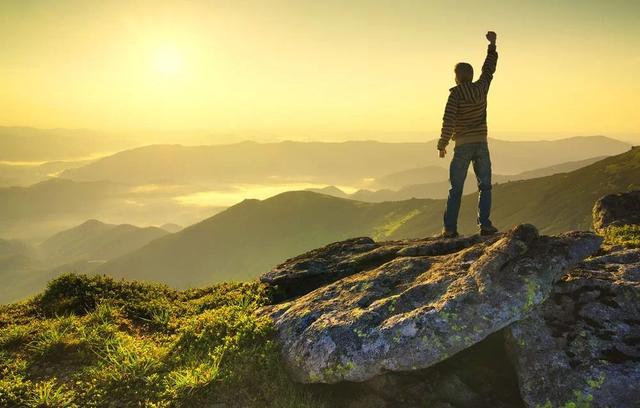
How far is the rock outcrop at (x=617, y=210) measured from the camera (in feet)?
49.2

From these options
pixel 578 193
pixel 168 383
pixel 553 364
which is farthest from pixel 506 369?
pixel 578 193

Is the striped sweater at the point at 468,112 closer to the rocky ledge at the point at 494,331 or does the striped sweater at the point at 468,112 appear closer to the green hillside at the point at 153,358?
the rocky ledge at the point at 494,331

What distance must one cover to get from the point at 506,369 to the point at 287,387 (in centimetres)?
388

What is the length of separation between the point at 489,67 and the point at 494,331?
Result: 7.95 metres

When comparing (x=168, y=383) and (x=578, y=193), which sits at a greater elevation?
(x=168, y=383)

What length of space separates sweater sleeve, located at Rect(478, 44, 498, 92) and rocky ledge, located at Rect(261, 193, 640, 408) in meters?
5.01

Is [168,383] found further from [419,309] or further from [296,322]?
[419,309]

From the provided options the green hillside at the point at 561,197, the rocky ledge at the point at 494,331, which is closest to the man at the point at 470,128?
the rocky ledge at the point at 494,331

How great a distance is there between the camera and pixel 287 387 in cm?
777

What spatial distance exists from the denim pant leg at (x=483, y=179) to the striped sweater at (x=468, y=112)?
359 mm

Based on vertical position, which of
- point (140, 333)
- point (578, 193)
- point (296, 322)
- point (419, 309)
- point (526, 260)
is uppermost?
point (526, 260)

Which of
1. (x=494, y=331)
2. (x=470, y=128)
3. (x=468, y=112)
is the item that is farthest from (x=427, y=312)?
(x=468, y=112)

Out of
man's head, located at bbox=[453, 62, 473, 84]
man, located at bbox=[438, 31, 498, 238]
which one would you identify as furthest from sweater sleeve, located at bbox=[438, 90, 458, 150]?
man's head, located at bbox=[453, 62, 473, 84]

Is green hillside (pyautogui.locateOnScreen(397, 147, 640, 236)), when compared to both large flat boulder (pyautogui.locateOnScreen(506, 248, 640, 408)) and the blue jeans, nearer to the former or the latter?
the blue jeans
